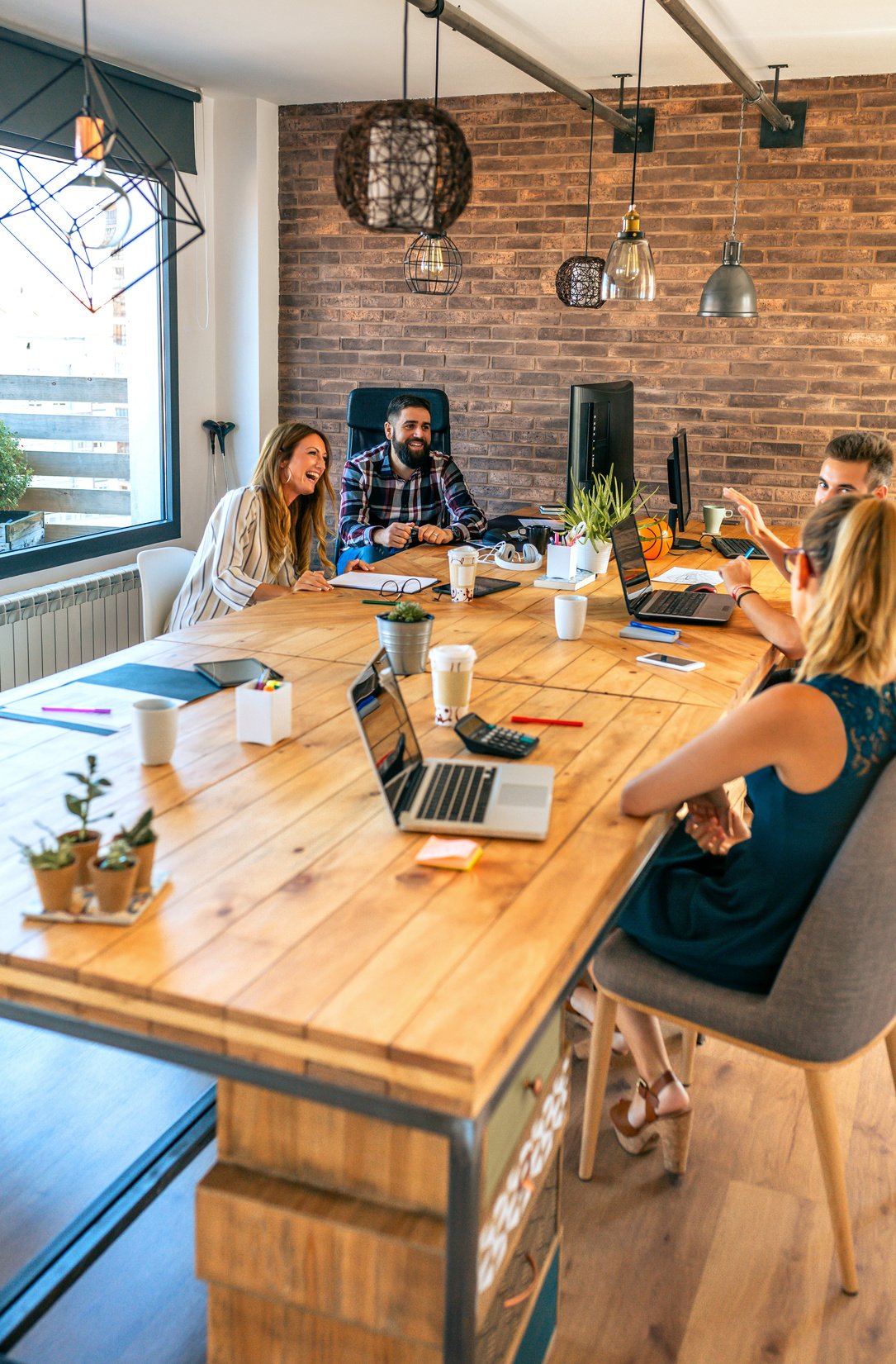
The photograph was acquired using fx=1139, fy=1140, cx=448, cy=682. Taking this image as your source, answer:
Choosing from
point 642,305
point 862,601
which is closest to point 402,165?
point 862,601

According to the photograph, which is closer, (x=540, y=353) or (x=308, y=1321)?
(x=308, y=1321)

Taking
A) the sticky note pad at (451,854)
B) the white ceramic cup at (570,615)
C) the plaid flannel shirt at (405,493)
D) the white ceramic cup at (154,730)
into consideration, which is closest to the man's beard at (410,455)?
the plaid flannel shirt at (405,493)

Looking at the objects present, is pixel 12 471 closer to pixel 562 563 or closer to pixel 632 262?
pixel 562 563

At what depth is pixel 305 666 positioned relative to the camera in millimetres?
2598

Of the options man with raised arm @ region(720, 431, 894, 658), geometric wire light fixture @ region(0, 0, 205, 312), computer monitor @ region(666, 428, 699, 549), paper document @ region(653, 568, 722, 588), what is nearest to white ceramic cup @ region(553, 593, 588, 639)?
man with raised arm @ region(720, 431, 894, 658)

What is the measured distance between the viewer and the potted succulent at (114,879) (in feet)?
4.53

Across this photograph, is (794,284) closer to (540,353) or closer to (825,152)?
(825,152)

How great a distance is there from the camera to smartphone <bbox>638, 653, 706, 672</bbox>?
2.67 metres

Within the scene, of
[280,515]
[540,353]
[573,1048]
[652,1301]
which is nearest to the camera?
[652,1301]

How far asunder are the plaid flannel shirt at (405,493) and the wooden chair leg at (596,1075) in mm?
2876

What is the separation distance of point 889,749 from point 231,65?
14.7 feet

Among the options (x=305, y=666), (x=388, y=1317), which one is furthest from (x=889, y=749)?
(x=305, y=666)

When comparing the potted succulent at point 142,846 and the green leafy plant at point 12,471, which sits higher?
the green leafy plant at point 12,471

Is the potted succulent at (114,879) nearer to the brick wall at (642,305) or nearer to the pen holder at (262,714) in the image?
the pen holder at (262,714)
